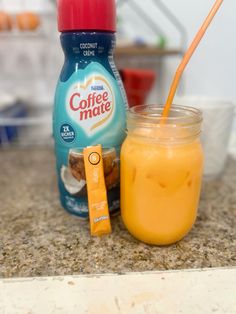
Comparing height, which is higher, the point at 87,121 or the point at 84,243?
the point at 87,121

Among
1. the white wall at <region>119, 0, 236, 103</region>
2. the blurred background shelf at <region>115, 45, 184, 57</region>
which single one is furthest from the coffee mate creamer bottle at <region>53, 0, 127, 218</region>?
the white wall at <region>119, 0, 236, 103</region>

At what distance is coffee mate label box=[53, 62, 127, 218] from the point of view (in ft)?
1.13

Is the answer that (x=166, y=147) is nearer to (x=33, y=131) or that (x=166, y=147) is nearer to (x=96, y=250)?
(x=96, y=250)

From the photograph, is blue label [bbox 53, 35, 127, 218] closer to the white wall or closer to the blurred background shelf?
the blurred background shelf

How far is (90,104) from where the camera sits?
343 millimetres

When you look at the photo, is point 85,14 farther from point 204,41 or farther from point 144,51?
point 204,41

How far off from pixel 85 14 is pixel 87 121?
121mm

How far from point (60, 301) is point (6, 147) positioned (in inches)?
23.4

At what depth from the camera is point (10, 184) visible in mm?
534

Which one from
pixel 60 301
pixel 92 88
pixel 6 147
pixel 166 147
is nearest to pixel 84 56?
pixel 92 88

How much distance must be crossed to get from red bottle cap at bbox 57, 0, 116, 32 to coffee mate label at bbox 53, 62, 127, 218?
0.14 ft

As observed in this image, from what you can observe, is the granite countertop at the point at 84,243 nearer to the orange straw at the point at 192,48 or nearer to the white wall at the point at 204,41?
the orange straw at the point at 192,48

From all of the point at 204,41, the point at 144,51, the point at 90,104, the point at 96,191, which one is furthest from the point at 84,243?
the point at 204,41

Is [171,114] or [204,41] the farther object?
[204,41]
